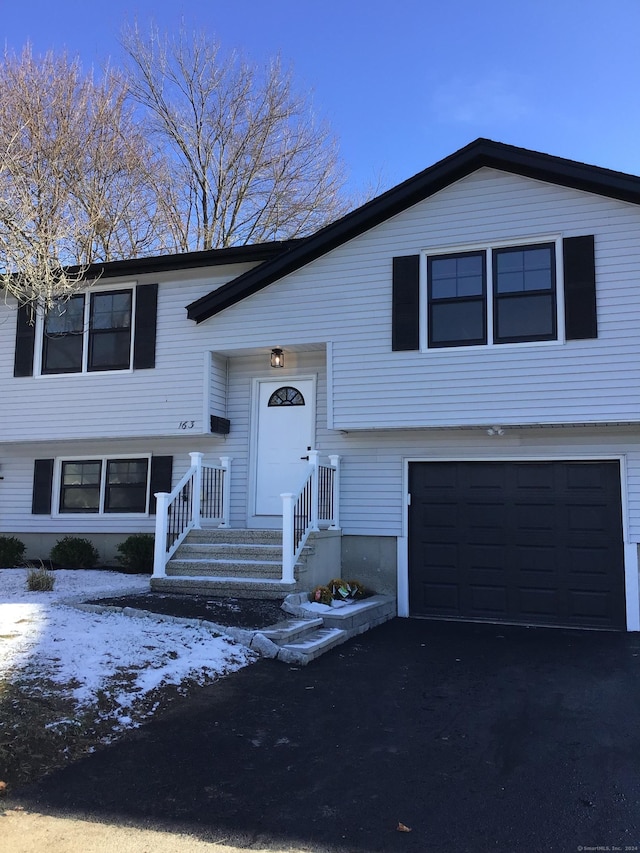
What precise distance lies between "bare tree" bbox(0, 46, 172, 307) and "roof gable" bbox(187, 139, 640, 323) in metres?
2.35

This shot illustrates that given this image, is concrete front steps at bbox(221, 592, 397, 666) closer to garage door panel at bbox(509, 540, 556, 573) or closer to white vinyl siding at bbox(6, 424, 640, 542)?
white vinyl siding at bbox(6, 424, 640, 542)

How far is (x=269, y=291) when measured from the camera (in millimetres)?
10336

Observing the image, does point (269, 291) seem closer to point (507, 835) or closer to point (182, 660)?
point (182, 660)

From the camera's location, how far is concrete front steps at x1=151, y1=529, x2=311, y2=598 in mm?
8406

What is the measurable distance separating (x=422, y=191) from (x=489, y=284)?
167cm

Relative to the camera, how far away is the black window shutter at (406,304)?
371 inches

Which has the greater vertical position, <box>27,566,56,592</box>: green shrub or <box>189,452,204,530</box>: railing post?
<box>189,452,204,530</box>: railing post

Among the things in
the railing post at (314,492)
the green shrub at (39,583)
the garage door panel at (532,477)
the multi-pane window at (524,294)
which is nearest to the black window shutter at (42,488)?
the green shrub at (39,583)

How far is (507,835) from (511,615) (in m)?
6.37

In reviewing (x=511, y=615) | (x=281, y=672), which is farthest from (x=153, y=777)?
(x=511, y=615)

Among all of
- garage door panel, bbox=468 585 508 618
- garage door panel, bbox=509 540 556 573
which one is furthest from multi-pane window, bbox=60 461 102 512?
garage door panel, bbox=509 540 556 573

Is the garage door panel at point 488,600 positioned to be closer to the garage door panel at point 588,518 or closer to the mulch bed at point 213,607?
the garage door panel at point 588,518

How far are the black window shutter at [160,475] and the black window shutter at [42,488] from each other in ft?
6.47

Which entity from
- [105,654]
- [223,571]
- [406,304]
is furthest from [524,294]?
[105,654]
